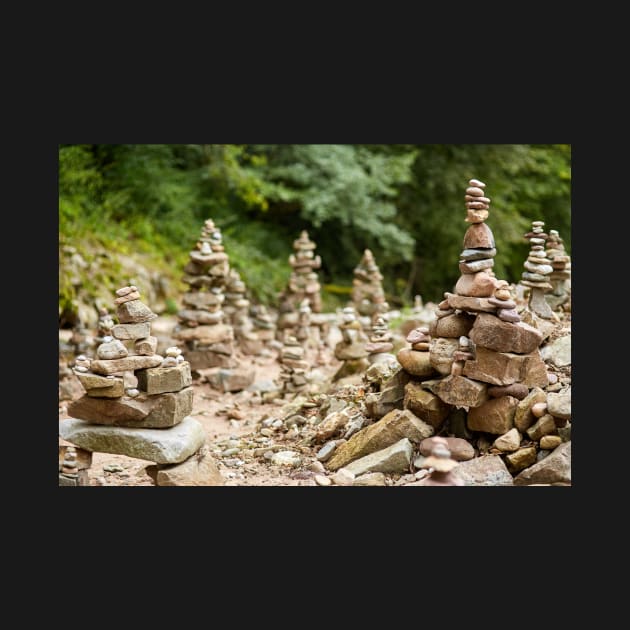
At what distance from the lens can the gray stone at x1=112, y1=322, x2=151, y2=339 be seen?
870cm

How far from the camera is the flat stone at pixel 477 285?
8.68 metres

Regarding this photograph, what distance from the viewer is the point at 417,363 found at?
9273 millimetres

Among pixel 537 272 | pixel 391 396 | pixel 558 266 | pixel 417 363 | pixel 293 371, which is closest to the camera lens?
pixel 417 363

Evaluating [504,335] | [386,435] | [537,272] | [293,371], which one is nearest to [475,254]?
[504,335]


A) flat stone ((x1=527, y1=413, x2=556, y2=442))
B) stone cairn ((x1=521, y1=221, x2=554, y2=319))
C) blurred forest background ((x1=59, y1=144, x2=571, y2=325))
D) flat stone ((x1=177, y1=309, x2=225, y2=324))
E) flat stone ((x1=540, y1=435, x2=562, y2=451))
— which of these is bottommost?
flat stone ((x1=540, y1=435, x2=562, y2=451))

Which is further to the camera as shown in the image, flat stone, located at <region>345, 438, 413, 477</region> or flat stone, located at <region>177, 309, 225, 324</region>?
flat stone, located at <region>177, 309, 225, 324</region>

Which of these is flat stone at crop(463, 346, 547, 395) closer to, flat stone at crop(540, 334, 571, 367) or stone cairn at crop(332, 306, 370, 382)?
flat stone at crop(540, 334, 571, 367)

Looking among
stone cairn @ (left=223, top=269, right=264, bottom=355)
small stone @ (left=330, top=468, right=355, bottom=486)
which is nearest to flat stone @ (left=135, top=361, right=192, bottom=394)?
small stone @ (left=330, top=468, right=355, bottom=486)

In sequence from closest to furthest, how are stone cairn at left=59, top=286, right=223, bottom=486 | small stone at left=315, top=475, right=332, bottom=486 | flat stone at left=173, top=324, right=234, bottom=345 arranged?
1. small stone at left=315, top=475, right=332, bottom=486
2. stone cairn at left=59, top=286, right=223, bottom=486
3. flat stone at left=173, top=324, right=234, bottom=345

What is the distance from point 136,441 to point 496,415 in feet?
11.4

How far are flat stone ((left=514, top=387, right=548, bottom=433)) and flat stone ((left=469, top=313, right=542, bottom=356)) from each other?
1.51 feet

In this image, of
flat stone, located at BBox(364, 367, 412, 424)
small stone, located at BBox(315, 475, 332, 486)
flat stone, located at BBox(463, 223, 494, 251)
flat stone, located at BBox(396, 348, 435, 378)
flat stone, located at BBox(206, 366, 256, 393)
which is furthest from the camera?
flat stone, located at BBox(206, 366, 256, 393)

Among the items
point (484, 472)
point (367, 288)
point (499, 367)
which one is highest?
point (367, 288)

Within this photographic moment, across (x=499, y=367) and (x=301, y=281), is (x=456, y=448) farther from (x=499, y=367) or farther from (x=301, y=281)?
(x=301, y=281)
